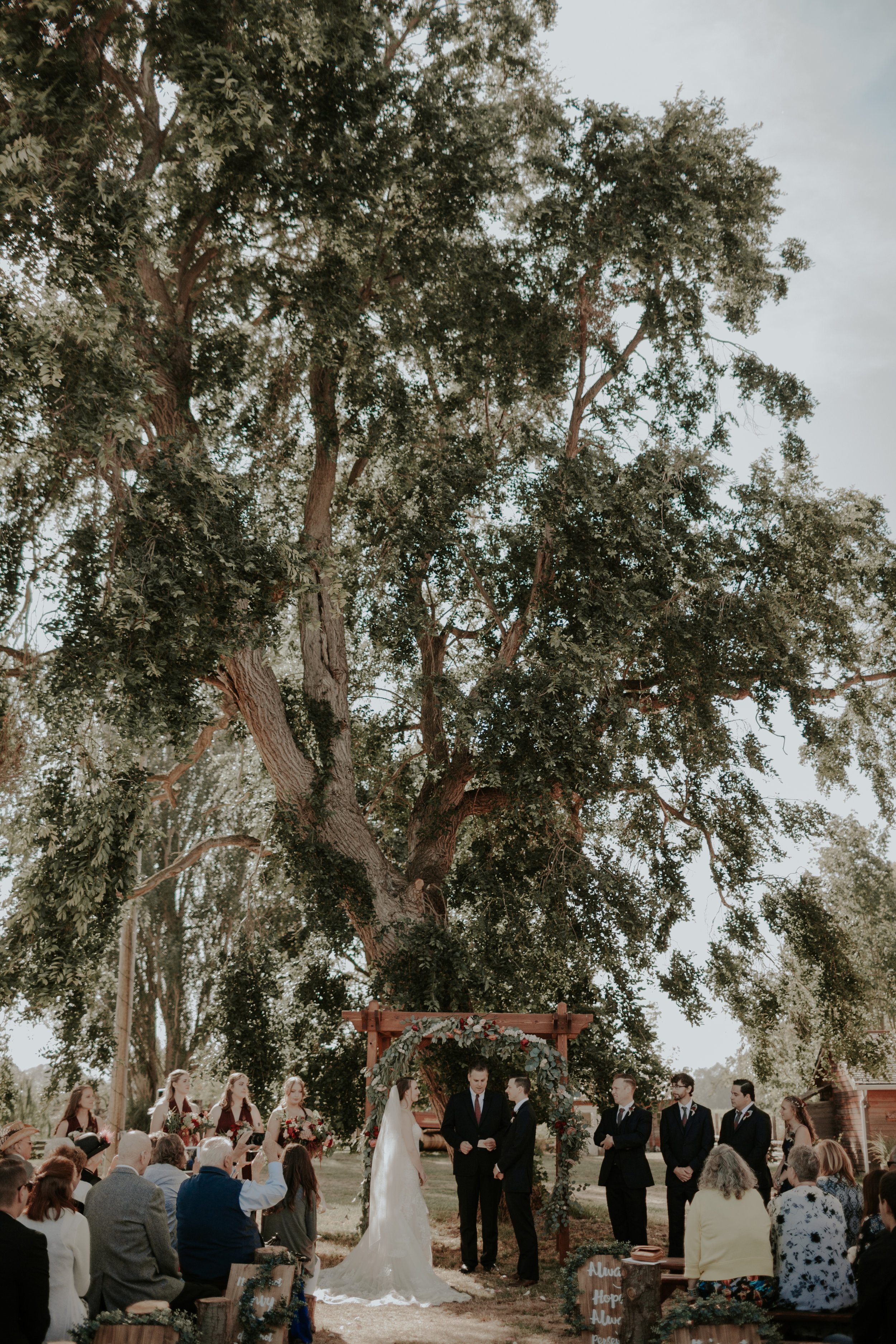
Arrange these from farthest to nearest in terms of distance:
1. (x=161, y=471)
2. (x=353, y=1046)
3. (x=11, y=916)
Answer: (x=353, y=1046), (x=11, y=916), (x=161, y=471)

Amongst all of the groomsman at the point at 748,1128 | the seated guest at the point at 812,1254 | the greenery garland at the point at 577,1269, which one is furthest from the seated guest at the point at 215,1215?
the groomsman at the point at 748,1128

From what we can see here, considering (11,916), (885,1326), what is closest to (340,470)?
(11,916)

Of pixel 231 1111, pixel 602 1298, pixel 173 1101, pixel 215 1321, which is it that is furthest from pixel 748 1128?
pixel 215 1321

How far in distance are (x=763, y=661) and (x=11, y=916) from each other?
8451mm

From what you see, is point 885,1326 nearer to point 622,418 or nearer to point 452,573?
point 452,573

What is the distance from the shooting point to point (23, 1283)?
408cm

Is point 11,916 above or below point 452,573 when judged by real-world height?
below

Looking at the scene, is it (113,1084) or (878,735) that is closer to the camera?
(878,735)

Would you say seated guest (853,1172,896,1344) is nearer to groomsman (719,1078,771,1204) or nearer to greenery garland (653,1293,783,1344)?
greenery garland (653,1293,783,1344)

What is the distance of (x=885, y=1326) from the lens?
4.24 m

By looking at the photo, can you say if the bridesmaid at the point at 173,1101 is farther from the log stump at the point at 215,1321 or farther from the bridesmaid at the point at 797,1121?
the bridesmaid at the point at 797,1121

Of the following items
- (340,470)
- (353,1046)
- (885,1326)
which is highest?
(340,470)

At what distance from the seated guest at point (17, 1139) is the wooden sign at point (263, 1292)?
1.51 metres

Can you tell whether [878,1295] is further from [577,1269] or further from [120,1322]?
[120,1322]
